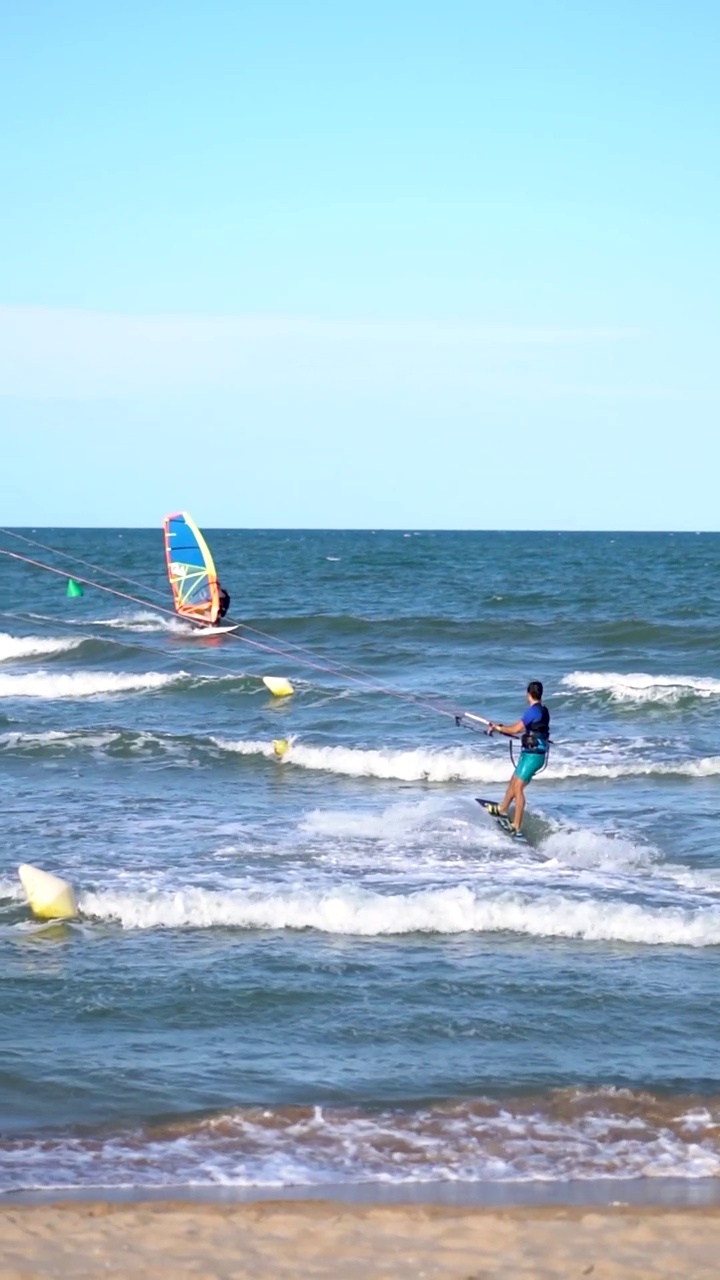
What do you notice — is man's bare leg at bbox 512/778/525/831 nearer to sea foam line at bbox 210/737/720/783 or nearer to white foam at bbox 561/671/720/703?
sea foam line at bbox 210/737/720/783

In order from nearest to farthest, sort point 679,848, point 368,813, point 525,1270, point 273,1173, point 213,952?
point 525,1270, point 273,1173, point 213,952, point 679,848, point 368,813

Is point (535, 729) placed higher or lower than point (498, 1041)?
higher

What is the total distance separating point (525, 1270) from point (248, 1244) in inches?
41.2

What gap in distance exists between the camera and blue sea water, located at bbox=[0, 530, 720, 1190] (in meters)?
6.70

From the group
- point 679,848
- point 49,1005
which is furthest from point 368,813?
point 49,1005

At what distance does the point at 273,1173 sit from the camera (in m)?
6.30

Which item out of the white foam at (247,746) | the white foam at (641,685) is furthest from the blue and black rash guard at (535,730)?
the white foam at (641,685)

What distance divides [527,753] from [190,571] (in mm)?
21883

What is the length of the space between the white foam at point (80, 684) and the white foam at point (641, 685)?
6541 mm

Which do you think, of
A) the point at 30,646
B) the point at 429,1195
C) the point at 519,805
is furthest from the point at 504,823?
the point at 30,646

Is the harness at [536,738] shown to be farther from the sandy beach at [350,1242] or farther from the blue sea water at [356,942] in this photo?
the sandy beach at [350,1242]

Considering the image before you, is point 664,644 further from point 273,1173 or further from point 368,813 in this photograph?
point 273,1173

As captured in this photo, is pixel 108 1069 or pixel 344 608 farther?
pixel 344 608

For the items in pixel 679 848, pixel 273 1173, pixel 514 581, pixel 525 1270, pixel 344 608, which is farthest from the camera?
pixel 514 581
